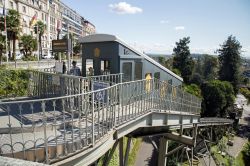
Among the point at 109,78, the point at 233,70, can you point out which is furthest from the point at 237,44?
the point at 109,78

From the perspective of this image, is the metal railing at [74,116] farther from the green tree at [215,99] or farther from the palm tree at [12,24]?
the palm tree at [12,24]

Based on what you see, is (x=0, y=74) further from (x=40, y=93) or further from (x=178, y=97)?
(x=178, y=97)

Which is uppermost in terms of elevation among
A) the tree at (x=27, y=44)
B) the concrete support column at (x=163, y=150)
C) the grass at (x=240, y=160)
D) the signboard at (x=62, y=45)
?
the tree at (x=27, y=44)

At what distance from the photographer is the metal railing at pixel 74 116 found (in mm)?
4863

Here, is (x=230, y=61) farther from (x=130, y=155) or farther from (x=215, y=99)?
(x=130, y=155)

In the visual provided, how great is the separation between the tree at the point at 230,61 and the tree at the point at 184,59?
7259 millimetres

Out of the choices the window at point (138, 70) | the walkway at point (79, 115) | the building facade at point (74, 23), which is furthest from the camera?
the building facade at point (74, 23)

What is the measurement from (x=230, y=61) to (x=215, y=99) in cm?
1976

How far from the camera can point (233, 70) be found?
54531mm

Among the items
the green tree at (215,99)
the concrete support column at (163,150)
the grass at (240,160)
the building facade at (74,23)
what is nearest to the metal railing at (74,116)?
the concrete support column at (163,150)

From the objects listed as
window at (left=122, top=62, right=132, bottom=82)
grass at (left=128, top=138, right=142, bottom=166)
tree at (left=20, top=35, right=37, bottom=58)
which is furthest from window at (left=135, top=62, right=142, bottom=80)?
tree at (left=20, top=35, right=37, bottom=58)

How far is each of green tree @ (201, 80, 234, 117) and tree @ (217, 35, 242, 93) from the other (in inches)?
541

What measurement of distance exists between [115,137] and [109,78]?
3911mm

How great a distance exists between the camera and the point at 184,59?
57.5m
